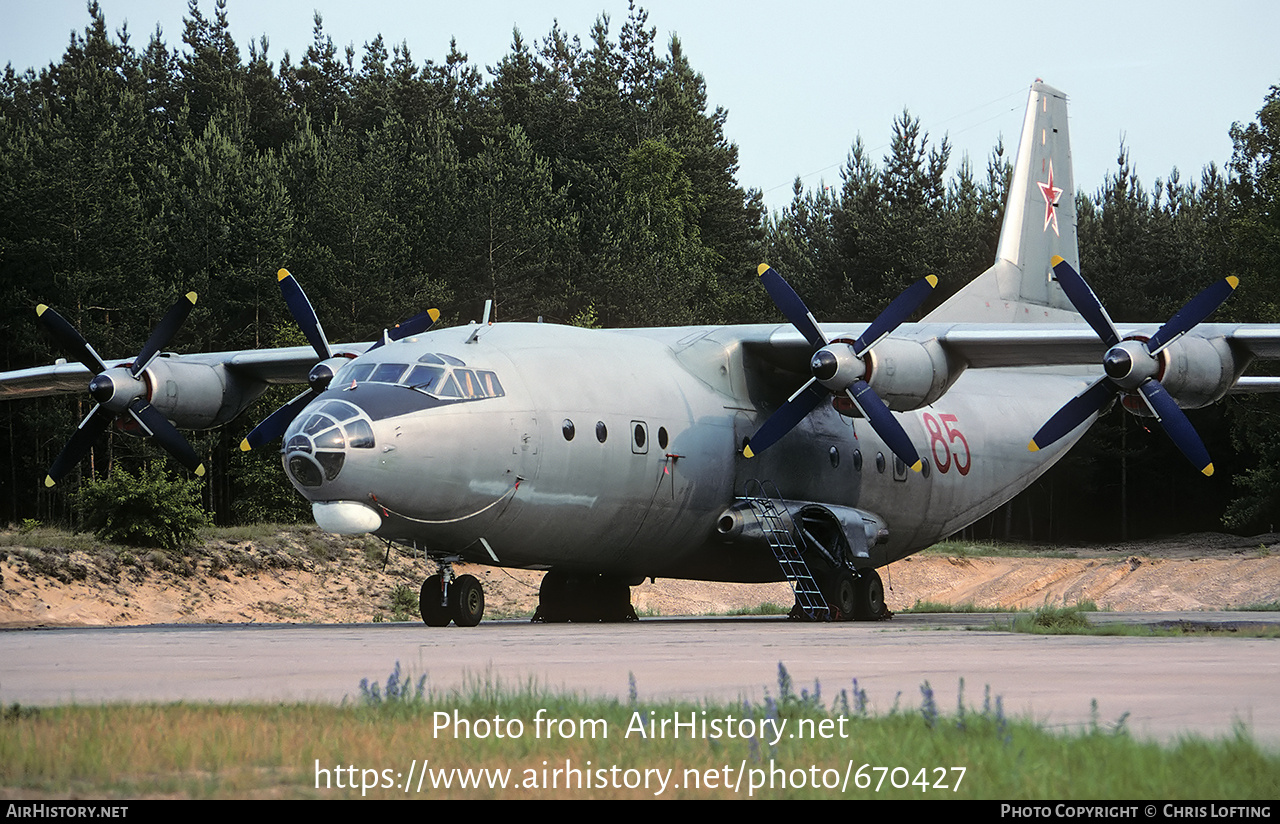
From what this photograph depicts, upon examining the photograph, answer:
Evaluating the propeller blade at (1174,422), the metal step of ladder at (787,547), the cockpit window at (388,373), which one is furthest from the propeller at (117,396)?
the propeller blade at (1174,422)

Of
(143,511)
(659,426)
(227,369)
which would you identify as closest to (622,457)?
(659,426)

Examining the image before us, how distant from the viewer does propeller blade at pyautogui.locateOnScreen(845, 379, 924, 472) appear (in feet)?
69.8

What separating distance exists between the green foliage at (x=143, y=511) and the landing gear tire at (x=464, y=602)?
1685cm

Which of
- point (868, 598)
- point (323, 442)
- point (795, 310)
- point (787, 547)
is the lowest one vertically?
point (868, 598)

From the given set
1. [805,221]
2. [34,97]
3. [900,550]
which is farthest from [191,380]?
[805,221]

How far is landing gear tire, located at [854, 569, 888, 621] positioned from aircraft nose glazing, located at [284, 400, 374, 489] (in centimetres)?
964

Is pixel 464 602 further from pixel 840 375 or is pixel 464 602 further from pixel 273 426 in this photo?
pixel 840 375

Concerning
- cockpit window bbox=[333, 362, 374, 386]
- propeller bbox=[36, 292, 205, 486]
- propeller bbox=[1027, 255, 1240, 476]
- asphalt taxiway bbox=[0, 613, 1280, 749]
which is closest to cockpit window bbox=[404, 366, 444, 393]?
cockpit window bbox=[333, 362, 374, 386]

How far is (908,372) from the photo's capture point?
21891 mm

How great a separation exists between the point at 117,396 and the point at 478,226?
3391 cm

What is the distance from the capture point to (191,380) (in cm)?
2498

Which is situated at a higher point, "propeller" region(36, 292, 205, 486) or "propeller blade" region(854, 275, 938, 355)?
"propeller blade" region(854, 275, 938, 355)

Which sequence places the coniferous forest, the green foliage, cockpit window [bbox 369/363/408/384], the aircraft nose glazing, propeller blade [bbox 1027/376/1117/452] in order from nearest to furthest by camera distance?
the aircraft nose glazing → cockpit window [bbox 369/363/408/384] → propeller blade [bbox 1027/376/1117/452] → the green foliage → the coniferous forest

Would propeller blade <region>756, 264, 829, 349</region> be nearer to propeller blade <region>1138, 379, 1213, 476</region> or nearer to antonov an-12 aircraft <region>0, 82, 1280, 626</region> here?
antonov an-12 aircraft <region>0, 82, 1280, 626</region>
